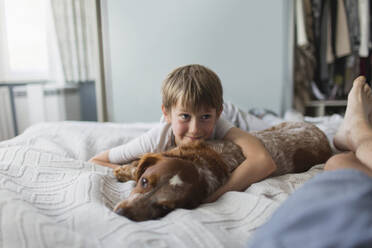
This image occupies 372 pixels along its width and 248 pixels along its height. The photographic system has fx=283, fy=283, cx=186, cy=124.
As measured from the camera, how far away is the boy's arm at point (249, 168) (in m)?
1.03

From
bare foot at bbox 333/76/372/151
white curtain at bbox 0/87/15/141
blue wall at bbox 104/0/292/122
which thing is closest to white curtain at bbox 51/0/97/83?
blue wall at bbox 104/0/292/122

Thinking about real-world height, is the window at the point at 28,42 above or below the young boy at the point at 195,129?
above

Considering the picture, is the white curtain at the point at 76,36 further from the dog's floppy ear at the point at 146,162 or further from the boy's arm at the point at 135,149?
the dog's floppy ear at the point at 146,162

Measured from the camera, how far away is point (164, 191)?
2.84ft

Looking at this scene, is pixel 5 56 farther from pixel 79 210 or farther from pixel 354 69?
pixel 354 69

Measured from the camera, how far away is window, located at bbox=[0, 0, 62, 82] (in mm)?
3387

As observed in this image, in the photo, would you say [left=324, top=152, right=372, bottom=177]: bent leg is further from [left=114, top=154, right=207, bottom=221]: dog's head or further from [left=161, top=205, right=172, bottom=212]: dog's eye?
[left=161, top=205, right=172, bottom=212]: dog's eye

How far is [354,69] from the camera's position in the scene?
3.41 metres

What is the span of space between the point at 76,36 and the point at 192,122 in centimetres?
304

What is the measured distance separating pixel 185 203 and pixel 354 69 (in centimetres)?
337

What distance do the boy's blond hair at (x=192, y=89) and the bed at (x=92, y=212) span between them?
425 mm

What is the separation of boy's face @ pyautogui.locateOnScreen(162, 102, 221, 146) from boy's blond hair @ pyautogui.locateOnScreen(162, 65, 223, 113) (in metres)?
0.02

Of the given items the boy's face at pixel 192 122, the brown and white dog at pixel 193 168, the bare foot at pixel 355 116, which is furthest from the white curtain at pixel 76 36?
the bare foot at pixel 355 116

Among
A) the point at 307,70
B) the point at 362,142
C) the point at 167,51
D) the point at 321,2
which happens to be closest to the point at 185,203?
the point at 362,142
